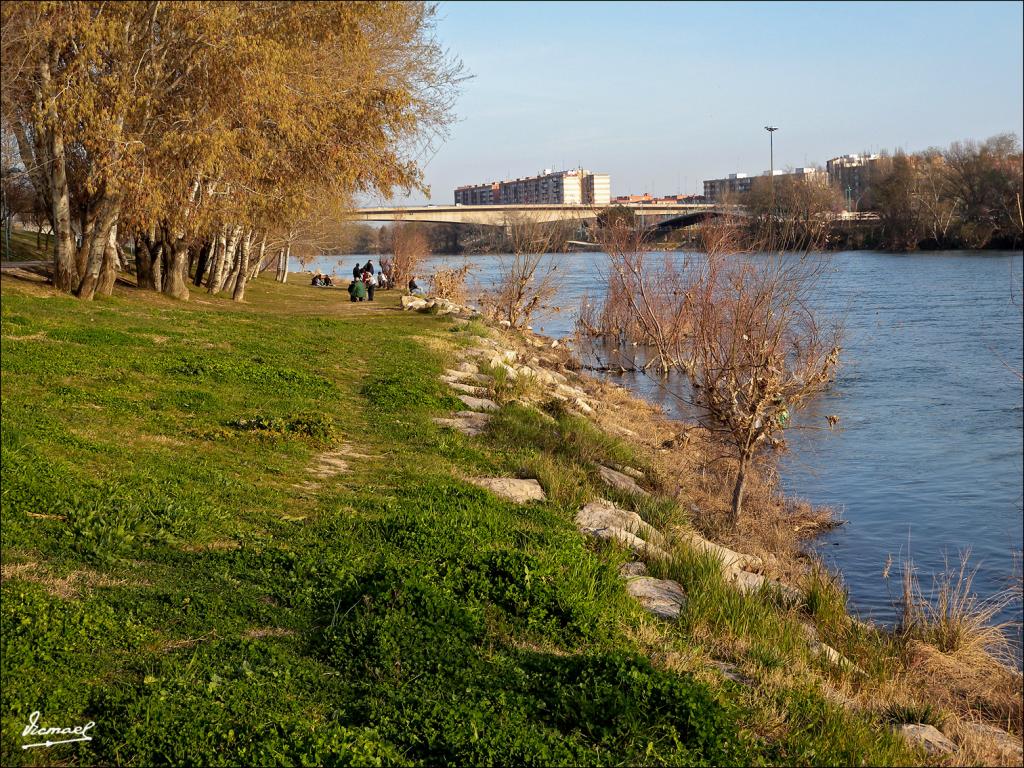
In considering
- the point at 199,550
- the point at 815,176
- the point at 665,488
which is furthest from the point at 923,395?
the point at 199,550

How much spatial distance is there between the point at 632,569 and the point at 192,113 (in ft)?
44.9

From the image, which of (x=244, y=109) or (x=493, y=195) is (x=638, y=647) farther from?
(x=493, y=195)

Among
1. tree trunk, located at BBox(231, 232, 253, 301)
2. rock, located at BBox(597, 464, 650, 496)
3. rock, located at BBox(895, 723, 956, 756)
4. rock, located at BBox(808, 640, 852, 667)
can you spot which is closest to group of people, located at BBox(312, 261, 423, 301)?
tree trunk, located at BBox(231, 232, 253, 301)

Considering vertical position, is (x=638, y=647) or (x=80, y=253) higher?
(x=80, y=253)

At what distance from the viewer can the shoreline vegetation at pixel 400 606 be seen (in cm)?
468

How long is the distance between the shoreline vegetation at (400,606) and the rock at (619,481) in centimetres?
6

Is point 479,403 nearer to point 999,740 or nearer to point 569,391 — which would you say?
point 569,391

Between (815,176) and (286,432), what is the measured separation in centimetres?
1824

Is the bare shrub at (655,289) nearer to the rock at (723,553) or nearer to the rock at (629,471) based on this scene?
the rock at (629,471)

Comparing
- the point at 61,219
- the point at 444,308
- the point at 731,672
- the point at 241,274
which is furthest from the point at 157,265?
the point at 731,672

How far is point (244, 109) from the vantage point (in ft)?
60.7

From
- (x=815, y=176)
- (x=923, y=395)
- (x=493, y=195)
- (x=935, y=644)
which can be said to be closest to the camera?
(x=935, y=644)

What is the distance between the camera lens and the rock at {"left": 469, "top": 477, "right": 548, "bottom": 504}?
30.7 feet

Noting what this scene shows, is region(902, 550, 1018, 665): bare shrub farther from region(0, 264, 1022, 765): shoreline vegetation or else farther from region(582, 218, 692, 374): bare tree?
region(582, 218, 692, 374): bare tree
